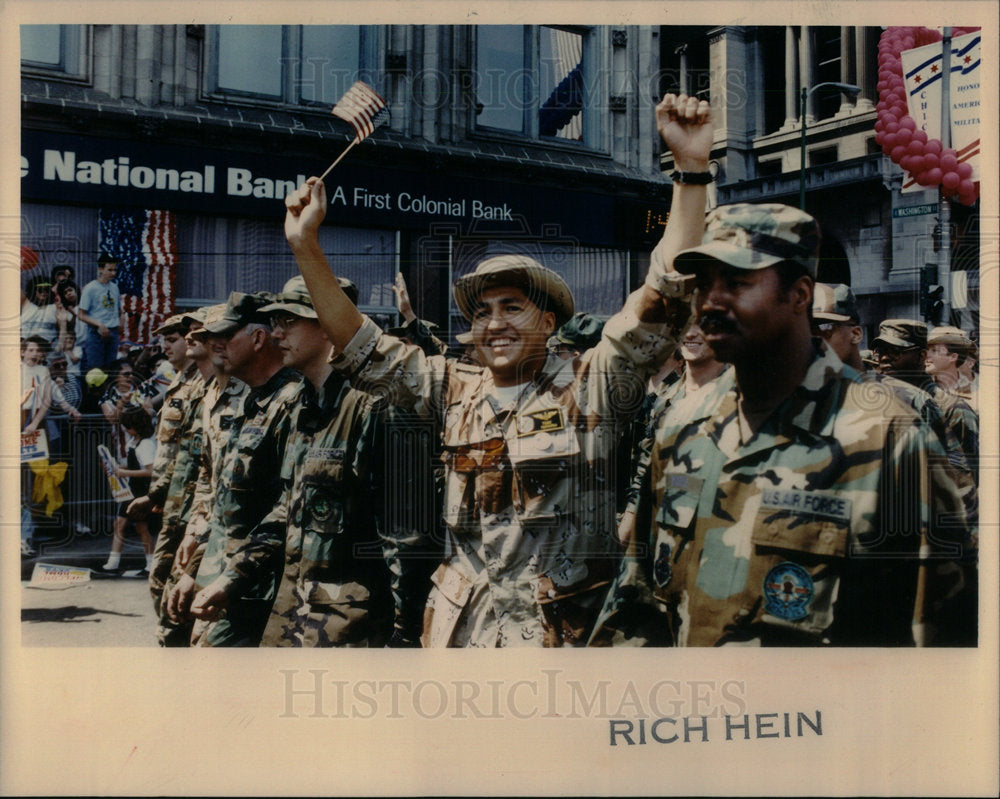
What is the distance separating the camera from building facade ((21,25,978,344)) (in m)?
4.71

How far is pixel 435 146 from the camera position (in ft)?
16.1

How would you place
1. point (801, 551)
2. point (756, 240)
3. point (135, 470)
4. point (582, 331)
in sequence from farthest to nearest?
1. point (135, 470)
2. point (582, 331)
3. point (756, 240)
4. point (801, 551)

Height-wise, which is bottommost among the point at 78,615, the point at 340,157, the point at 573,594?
the point at 78,615

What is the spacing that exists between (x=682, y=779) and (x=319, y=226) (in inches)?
122

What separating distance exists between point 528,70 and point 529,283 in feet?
3.41

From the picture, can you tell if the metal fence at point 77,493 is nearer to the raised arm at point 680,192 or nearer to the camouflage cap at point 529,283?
the camouflage cap at point 529,283

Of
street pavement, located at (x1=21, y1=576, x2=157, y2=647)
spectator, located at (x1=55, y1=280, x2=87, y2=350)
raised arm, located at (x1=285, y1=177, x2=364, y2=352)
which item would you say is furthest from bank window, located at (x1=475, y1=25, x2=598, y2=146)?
street pavement, located at (x1=21, y1=576, x2=157, y2=647)

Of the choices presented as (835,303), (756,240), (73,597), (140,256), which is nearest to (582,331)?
(756,240)

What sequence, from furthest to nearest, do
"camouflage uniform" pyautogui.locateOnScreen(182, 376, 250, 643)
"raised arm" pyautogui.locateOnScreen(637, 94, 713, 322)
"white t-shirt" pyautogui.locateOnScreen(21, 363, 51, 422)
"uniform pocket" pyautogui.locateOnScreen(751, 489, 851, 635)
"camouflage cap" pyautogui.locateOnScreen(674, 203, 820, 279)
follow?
"camouflage uniform" pyautogui.locateOnScreen(182, 376, 250, 643)
"white t-shirt" pyautogui.locateOnScreen(21, 363, 51, 422)
"raised arm" pyautogui.locateOnScreen(637, 94, 713, 322)
"camouflage cap" pyautogui.locateOnScreen(674, 203, 820, 279)
"uniform pocket" pyautogui.locateOnScreen(751, 489, 851, 635)

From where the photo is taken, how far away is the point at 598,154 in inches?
197

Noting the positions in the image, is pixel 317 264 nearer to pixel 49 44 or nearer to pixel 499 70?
pixel 499 70

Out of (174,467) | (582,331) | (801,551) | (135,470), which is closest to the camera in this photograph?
(801,551)

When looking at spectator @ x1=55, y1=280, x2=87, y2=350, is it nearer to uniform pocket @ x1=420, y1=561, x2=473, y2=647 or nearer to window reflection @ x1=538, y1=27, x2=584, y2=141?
uniform pocket @ x1=420, y1=561, x2=473, y2=647

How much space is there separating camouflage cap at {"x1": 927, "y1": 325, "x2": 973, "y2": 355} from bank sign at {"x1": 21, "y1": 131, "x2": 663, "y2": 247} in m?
1.43
